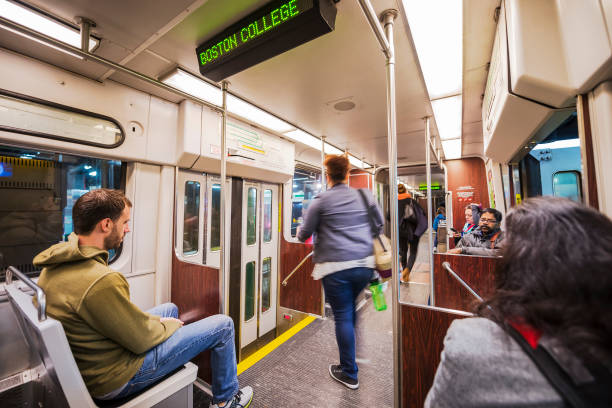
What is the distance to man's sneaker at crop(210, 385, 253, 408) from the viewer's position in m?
1.76

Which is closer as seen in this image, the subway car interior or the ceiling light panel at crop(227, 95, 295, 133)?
the subway car interior

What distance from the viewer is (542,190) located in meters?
2.77

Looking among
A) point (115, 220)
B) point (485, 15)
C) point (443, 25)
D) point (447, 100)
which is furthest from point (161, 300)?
point (447, 100)

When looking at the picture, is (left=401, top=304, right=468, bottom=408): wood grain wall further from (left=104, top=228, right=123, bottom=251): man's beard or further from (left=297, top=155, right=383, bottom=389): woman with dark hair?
(left=104, top=228, right=123, bottom=251): man's beard

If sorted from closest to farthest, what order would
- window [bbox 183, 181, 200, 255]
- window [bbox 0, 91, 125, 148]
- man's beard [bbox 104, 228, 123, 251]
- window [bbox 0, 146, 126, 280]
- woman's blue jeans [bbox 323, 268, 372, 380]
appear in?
man's beard [bbox 104, 228, 123, 251], window [bbox 0, 91, 125, 148], window [bbox 0, 146, 126, 280], woman's blue jeans [bbox 323, 268, 372, 380], window [bbox 183, 181, 200, 255]

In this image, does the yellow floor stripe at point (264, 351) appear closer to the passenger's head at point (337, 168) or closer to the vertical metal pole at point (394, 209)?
the vertical metal pole at point (394, 209)

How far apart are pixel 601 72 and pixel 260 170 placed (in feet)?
9.87

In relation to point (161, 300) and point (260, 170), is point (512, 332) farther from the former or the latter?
point (260, 170)

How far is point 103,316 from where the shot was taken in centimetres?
121

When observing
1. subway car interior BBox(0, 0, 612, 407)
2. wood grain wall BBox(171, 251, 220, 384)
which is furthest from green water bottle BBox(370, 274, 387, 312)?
wood grain wall BBox(171, 251, 220, 384)

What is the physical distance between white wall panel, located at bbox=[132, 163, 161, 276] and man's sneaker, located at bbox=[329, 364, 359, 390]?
1.87 metres

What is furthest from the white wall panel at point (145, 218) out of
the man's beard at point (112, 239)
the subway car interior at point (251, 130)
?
the man's beard at point (112, 239)

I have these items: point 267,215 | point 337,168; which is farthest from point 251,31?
point 267,215

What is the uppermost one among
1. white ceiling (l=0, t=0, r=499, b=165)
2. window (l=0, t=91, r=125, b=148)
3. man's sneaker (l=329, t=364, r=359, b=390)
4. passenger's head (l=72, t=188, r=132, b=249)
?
white ceiling (l=0, t=0, r=499, b=165)
